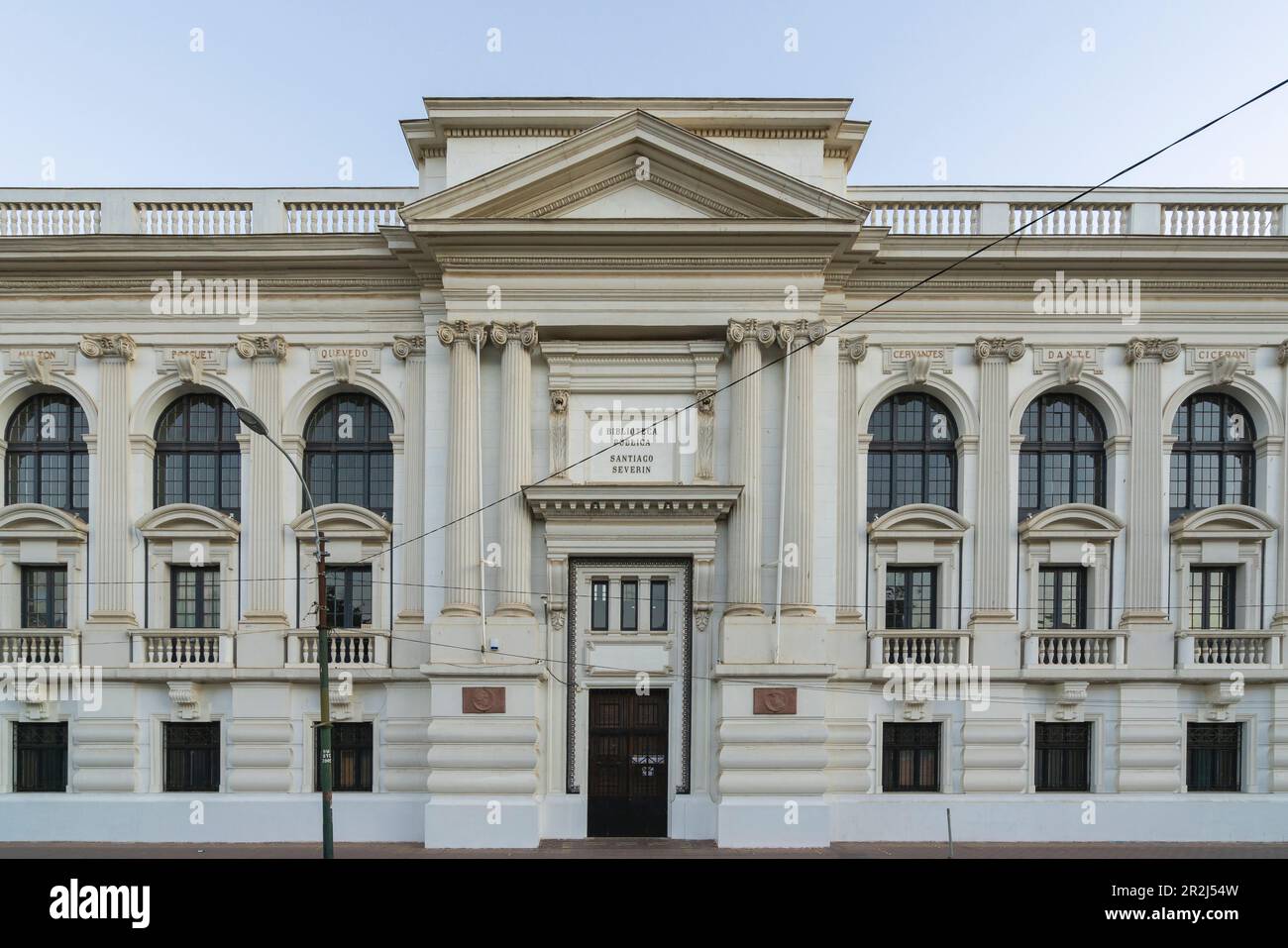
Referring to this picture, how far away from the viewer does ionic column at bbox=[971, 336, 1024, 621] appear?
22.2 meters

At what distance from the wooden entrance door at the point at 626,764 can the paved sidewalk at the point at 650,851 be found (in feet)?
1.76

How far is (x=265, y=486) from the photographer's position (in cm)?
2231

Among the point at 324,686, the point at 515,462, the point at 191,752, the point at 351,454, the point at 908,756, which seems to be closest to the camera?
the point at 324,686

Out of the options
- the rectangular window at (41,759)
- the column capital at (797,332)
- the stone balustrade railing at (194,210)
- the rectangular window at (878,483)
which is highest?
the stone balustrade railing at (194,210)

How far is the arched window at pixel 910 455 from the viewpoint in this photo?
22891 mm

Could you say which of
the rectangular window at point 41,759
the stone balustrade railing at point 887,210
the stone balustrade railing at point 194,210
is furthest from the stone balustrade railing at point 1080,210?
the rectangular window at point 41,759

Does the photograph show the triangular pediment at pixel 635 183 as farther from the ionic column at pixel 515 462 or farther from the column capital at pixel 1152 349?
the column capital at pixel 1152 349

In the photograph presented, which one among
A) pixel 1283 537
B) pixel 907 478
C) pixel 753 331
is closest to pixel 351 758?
pixel 753 331

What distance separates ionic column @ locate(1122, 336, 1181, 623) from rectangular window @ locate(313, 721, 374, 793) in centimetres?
1772

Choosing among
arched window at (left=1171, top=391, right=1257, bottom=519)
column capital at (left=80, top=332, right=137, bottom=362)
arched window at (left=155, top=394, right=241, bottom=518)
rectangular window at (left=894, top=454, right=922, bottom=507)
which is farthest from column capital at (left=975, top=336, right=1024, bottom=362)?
column capital at (left=80, top=332, right=137, bottom=362)

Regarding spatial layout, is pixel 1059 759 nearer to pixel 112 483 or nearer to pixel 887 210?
pixel 887 210

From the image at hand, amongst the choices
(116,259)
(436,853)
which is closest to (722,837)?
(436,853)

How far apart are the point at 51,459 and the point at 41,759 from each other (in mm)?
7040

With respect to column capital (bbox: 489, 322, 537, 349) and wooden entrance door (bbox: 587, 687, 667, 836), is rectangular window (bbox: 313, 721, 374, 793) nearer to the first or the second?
wooden entrance door (bbox: 587, 687, 667, 836)
